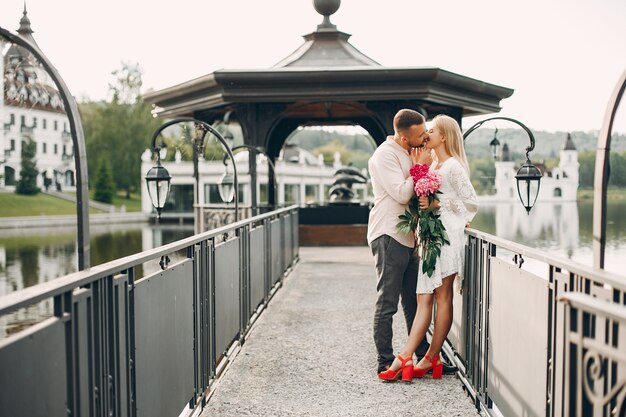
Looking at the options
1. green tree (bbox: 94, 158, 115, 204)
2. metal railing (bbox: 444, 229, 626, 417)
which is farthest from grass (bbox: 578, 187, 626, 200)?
green tree (bbox: 94, 158, 115, 204)

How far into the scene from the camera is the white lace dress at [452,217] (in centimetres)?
474

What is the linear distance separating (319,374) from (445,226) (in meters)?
1.47

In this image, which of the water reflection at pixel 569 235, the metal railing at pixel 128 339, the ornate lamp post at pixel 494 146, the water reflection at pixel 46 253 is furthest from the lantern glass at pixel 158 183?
the water reflection at pixel 46 253

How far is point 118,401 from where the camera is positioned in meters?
2.87

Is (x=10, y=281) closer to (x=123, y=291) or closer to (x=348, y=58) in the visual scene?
(x=348, y=58)

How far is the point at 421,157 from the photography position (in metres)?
4.94

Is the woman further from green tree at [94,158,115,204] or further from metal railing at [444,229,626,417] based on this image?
green tree at [94,158,115,204]

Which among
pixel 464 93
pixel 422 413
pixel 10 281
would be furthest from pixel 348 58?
pixel 10 281

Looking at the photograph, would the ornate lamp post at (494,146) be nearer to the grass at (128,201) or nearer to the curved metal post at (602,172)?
the curved metal post at (602,172)

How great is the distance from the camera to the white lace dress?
4738 mm

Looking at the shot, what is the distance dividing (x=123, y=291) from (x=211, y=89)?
1024cm

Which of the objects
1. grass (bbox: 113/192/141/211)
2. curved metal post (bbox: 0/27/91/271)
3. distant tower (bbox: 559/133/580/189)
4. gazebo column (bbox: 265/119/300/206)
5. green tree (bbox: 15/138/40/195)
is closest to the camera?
curved metal post (bbox: 0/27/91/271)

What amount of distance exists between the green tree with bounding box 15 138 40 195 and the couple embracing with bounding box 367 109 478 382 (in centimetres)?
7119

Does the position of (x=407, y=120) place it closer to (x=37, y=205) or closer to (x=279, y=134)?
(x=279, y=134)
